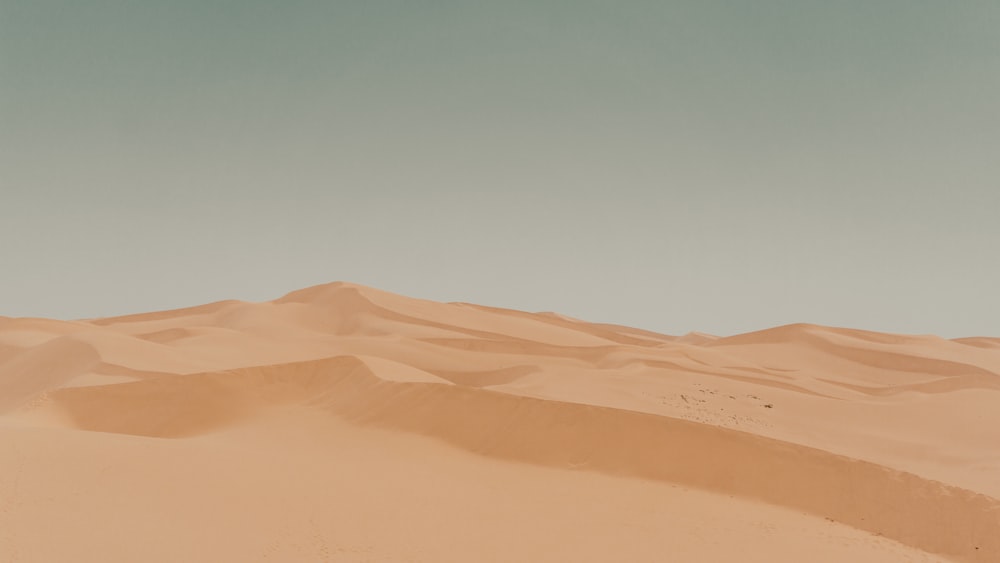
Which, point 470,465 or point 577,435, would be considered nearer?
point 470,465

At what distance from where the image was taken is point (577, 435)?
56.7ft

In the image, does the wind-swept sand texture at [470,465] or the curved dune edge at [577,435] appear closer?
the wind-swept sand texture at [470,465]

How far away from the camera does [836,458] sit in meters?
15.4

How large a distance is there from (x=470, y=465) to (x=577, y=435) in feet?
8.76

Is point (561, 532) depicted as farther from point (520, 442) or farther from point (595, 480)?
point (520, 442)

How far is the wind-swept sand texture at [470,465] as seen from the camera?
442 inches

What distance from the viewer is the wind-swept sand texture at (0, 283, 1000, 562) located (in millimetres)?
11227

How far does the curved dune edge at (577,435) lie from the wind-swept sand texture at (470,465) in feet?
0.16

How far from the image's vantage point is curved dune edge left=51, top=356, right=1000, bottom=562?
13.9 m

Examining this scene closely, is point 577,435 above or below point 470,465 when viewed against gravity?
above

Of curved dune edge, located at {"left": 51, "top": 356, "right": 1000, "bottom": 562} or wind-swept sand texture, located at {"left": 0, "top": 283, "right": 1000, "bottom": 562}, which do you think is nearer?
wind-swept sand texture, located at {"left": 0, "top": 283, "right": 1000, "bottom": 562}

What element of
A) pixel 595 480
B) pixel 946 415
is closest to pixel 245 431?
pixel 595 480

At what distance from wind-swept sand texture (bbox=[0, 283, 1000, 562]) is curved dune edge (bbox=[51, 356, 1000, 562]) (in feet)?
0.16

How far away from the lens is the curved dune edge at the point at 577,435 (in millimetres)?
13945
